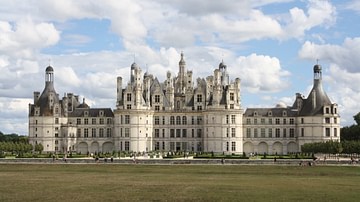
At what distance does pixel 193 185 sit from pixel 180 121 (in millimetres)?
66107

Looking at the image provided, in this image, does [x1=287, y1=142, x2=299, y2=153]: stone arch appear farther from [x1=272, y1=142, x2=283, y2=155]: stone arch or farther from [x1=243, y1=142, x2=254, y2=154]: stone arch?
[x1=243, y1=142, x2=254, y2=154]: stone arch

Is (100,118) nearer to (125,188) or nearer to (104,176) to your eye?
(104,176)

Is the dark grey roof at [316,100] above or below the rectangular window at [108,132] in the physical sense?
above

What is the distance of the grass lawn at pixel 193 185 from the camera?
125ft

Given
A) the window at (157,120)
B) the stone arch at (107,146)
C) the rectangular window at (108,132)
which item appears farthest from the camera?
the rectangular window at (108,132)

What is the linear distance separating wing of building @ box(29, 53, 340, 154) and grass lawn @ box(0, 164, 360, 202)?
40.8 meters

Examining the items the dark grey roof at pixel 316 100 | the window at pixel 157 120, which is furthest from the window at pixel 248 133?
the window at pixel 157 120

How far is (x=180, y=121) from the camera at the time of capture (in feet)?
366

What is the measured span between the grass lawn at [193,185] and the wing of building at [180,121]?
40.8m

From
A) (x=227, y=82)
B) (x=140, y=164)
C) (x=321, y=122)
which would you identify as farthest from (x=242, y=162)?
(x=227, y=82)

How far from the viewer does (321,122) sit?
10500 cm

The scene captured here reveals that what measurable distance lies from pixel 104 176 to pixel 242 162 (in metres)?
20.7

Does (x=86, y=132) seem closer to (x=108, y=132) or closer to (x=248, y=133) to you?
(x=108, y=132)

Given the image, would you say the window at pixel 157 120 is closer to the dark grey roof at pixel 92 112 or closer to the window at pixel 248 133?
the dark grey roof at pixel 92 112
